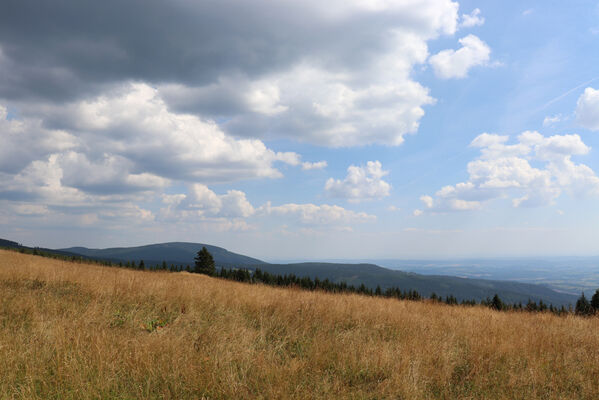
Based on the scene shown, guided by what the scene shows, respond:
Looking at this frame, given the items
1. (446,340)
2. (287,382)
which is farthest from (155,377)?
(446,340)

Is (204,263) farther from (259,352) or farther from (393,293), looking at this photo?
(259,352)

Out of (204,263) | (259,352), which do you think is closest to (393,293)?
(259,352)

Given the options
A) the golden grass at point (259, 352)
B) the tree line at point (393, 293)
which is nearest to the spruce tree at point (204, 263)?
the tree line at point (393, 293)

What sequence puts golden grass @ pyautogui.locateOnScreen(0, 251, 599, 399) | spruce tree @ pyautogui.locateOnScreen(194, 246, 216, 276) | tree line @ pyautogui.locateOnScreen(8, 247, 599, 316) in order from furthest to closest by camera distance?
spruce tree @ pyautogui.locateOnScreen(194, 246, 216, 276), tree line @ pyautogui.locateOnScreen(8, 247, 599, 316), golden grass @ pyautogui.locateOnScreen(0, 251, 599, 399)

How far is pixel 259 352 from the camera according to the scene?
17.0 ft

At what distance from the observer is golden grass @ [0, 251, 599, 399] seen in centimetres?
410

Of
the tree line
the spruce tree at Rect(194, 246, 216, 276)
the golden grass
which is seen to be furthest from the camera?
the spruce tree at Rect(194, 246, 216, 276)

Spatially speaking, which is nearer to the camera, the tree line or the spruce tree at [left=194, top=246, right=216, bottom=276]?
the tree line

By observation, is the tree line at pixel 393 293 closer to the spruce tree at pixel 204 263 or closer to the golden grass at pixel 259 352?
the spruce tree at pixel 204 263

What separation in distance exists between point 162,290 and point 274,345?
4.73 metres

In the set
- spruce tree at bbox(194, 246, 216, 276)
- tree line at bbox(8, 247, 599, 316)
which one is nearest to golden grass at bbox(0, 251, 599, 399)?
tree line at bbox(8, 247, 599, 316)

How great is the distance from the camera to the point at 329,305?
890cm

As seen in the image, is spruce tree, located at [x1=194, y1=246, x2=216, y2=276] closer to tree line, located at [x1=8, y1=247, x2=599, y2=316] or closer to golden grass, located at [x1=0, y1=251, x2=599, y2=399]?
tree line, located at [x1=8, y1=247, x2=599, y2=316]

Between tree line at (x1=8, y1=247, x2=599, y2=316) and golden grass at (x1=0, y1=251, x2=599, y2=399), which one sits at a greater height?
golden grass at (x1=0, y1=251, x2=599, y2=399)
